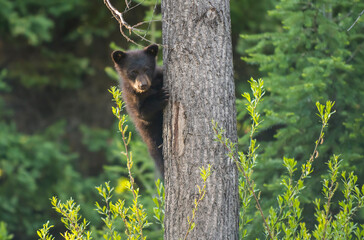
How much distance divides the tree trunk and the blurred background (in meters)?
0.90

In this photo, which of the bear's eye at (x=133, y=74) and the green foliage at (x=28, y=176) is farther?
the green foliage at (x=28, y=176)

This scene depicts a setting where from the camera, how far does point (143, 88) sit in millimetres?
4637

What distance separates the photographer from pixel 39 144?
35.9ft

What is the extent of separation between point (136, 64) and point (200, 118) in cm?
162

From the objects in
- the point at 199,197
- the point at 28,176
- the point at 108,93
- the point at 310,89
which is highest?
the point at 108,93

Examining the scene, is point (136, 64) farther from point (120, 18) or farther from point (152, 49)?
point (120, 18)

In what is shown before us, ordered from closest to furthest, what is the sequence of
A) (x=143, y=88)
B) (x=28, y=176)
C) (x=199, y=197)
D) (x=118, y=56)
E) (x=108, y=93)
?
(x=199, y=197) → (x=143, y=88) → (x=118, y=56) → (x=28, y=176) → (x=108, y=93)

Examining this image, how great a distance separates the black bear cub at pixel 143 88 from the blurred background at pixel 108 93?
442mm

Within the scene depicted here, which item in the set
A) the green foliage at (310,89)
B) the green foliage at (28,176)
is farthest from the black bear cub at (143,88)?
the green foliage at (28,176)

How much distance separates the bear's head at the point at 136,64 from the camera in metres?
4.89

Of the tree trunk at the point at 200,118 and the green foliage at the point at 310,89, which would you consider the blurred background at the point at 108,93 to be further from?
the tree trunk at the point at 200,118

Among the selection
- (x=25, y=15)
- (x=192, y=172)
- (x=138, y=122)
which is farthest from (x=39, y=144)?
(x=192, y=172)

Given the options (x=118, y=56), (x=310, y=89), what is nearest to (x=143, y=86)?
(x=118, y=56)

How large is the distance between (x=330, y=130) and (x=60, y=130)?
7.53 meters
